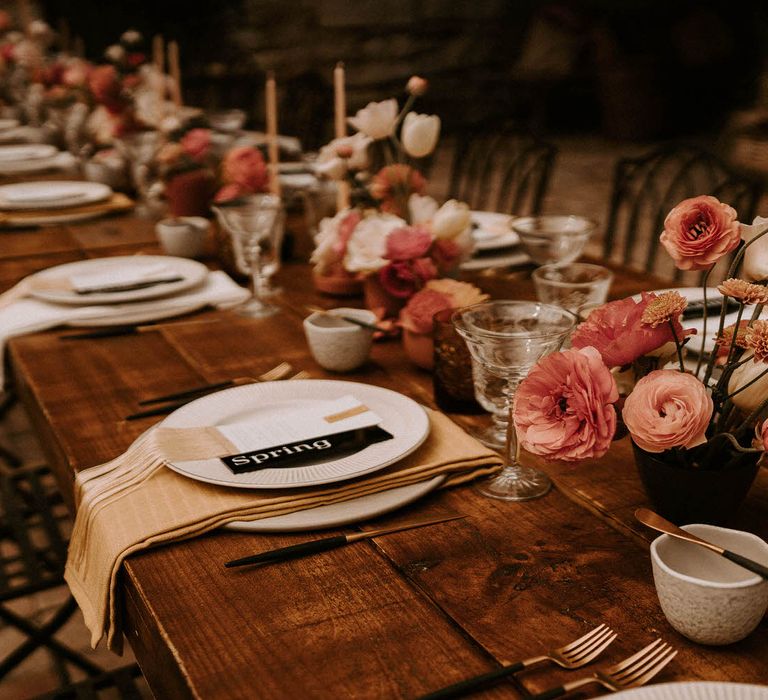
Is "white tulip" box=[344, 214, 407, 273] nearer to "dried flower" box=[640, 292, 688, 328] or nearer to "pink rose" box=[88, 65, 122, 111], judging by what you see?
"dried flower" box=[640, 292, 688, 328]

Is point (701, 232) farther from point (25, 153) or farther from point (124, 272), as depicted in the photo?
point (25, 153)

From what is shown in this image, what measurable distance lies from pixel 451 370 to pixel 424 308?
0.13 meters

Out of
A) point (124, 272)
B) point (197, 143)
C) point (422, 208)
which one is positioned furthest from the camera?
point (197, 143)

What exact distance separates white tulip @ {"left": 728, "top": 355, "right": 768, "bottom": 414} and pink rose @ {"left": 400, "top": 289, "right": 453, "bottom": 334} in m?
0.47

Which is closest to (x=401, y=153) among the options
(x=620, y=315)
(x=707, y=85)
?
(x=620, y=315)

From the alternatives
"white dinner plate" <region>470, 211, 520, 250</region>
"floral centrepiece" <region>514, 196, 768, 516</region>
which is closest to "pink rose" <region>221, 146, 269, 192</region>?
"white dinner plate" <region>470, 211, 520, 250</region>

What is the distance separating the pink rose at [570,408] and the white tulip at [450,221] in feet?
2.00

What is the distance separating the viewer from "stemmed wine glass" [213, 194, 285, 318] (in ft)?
5.07

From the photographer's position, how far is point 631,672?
2.17ft

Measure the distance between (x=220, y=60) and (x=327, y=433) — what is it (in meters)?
7.02

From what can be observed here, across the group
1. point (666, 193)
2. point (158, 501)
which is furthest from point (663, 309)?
point (666, 193)

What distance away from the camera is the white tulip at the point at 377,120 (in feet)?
4.46

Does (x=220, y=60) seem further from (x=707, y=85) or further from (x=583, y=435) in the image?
(x=583, y=435)

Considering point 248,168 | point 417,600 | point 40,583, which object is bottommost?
point 40,583
